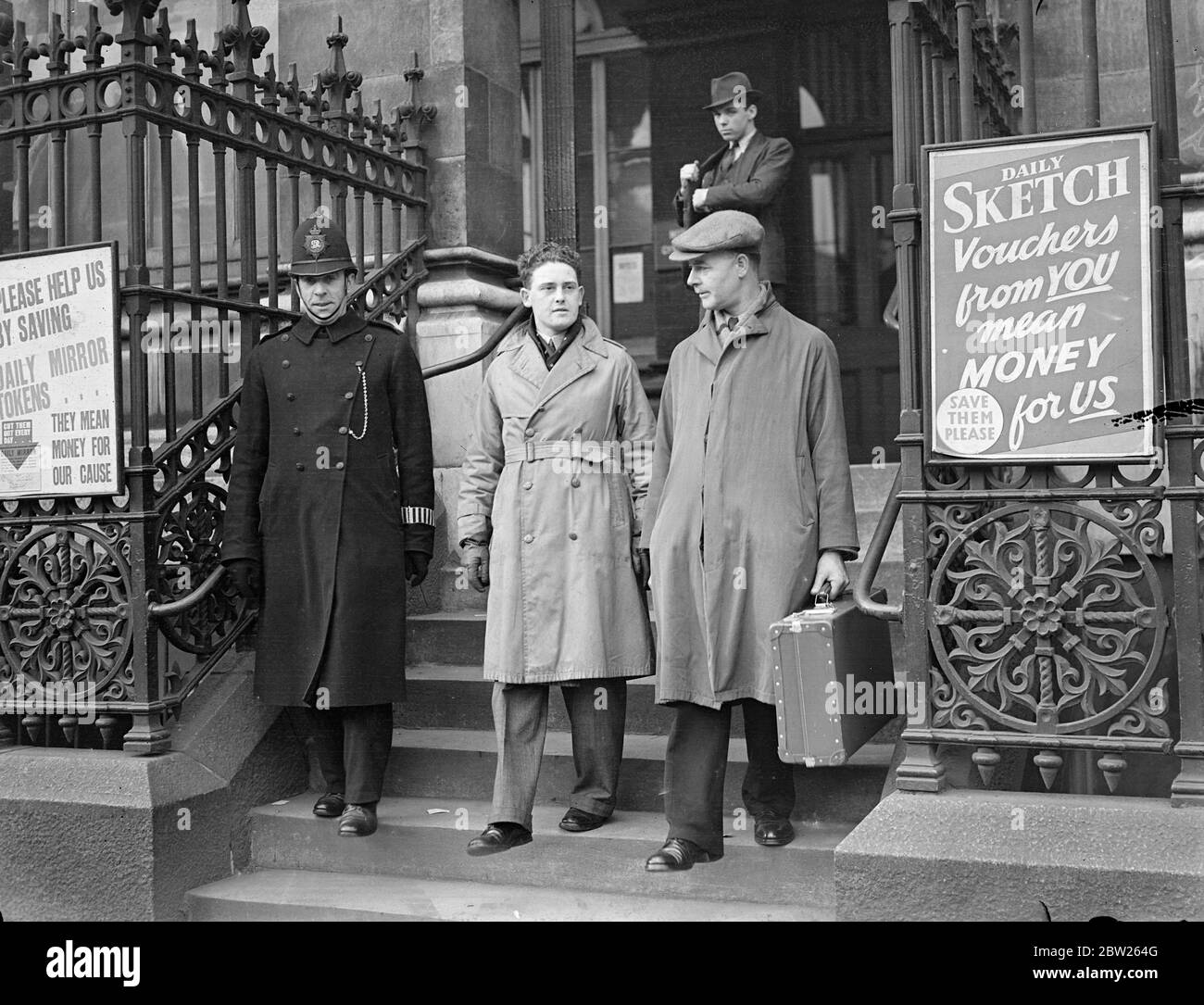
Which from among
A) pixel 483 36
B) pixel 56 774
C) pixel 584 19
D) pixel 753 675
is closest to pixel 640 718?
pixel 753 675

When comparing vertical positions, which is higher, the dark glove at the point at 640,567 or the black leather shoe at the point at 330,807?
the dark glove at the point at 640,567

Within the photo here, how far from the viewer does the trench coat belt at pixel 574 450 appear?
208 inches

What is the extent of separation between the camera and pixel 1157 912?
158 inches

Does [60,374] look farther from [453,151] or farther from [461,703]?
[453,151]

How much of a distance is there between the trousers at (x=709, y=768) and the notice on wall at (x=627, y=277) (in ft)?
15.4

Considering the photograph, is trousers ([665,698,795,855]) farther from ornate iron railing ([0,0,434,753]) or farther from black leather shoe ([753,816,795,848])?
ornate iron railing ([0,0,434,753])

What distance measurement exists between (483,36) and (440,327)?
175 cm

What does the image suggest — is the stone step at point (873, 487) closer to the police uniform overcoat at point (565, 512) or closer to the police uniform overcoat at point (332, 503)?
the police uniform overcoat at point (565, 512)

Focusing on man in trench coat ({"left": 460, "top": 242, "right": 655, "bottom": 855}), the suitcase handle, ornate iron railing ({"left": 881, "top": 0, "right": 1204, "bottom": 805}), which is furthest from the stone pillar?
ornate iron railing ({"left": 881, "top": 0, "right": 1204, "bottom": 805})

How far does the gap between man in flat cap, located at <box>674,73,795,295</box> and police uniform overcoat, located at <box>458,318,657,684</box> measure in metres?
1.83

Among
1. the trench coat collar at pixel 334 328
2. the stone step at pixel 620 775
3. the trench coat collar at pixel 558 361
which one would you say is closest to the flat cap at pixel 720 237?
the trench coat collar at pixel 558 361

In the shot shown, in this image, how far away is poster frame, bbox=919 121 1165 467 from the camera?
4285 mm

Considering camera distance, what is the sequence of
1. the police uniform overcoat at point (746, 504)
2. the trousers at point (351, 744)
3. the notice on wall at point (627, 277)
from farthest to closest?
the notice on wall at point (627, 277)
the trousers at point (351, 744)
the police uniform overcoat at point (746, 504)
